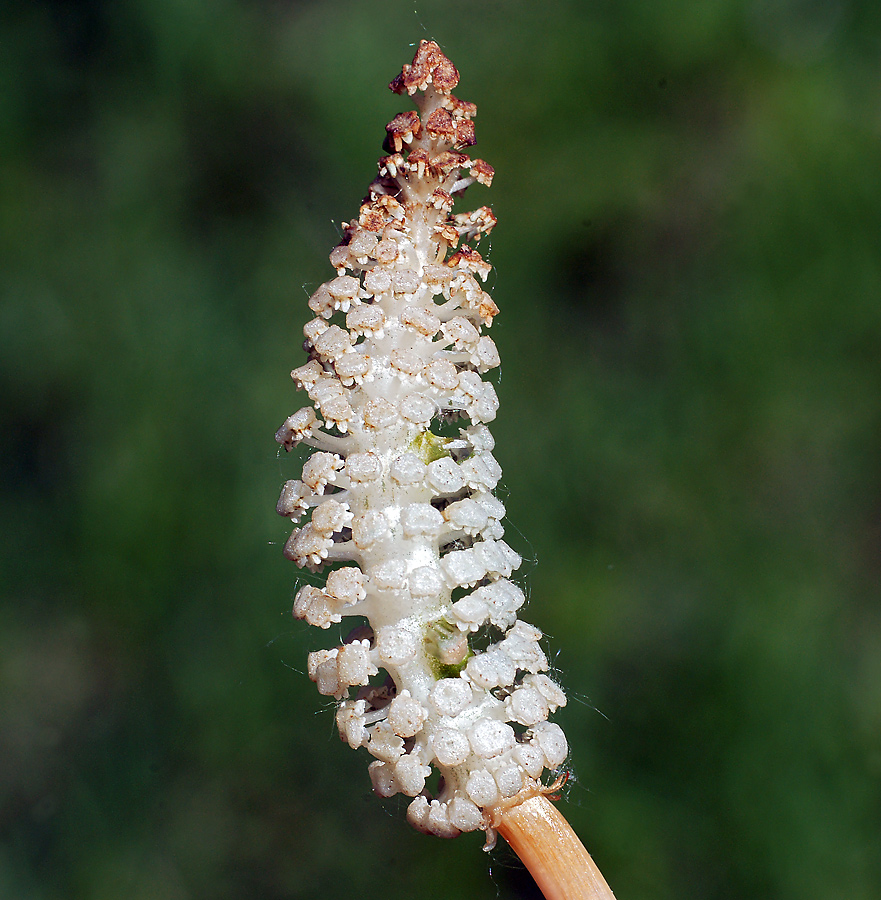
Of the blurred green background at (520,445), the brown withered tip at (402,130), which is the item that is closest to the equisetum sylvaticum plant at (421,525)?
the brown withered tip at (402,130)

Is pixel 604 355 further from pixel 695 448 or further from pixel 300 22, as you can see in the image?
pixel 300 22

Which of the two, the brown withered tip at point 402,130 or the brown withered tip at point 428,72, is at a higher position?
the brown withered tip at point 428,72

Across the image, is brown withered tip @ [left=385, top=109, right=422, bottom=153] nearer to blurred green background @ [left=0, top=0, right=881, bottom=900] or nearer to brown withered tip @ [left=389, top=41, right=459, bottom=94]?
brown withered tip @ [left=389, top=41, right=459, bottom=94]

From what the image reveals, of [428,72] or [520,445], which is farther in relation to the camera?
[520,445]

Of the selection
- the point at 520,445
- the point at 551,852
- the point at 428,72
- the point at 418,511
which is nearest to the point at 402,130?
the point at 428,72

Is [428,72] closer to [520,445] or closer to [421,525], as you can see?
[421,525]

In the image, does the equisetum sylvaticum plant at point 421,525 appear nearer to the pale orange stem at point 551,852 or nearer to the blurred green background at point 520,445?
the pale orange stem at point 551,852

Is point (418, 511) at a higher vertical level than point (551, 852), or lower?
higher

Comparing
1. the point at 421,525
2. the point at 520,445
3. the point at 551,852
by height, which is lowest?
the point at 551,852

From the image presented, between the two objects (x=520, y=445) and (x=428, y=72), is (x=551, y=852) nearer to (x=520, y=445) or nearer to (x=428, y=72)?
(x=428, y=72)

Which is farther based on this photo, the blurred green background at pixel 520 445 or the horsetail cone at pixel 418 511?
the blurred green background at pixel 520 445
